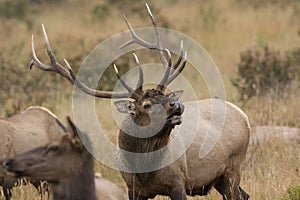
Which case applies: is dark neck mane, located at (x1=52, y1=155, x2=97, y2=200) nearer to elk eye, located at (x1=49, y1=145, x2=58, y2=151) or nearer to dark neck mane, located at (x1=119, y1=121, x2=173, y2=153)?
elk eye, located at (x1=49, y1=145, x2=58, y2=151)

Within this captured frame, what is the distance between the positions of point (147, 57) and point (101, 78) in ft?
11.6

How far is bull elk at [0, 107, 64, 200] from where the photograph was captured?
383 inches

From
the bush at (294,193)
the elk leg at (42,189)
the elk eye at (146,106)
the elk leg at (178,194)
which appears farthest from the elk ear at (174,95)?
the elk leg at (42,189)

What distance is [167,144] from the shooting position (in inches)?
333

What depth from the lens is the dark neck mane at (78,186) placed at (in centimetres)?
671

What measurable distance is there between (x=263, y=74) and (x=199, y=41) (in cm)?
650

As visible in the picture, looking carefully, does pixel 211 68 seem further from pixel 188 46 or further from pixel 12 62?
pixel 12 62

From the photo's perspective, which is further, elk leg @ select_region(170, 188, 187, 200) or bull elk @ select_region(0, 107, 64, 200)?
bull elk @ select_region(0, 107, 64, 200)

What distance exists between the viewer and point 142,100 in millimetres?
8195

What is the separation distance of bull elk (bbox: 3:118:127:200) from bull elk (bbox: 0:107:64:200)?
2.90 meters

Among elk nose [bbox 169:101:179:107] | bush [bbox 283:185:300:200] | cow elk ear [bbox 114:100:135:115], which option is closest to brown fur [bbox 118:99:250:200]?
cow elk ear [bbox 114:100:135:115]

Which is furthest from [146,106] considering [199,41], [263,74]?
[199,41]

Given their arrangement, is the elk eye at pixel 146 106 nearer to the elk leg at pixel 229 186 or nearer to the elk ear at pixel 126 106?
the elk ear at pixel 126 106

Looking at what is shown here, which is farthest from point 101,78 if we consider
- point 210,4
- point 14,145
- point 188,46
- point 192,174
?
point 210,4
